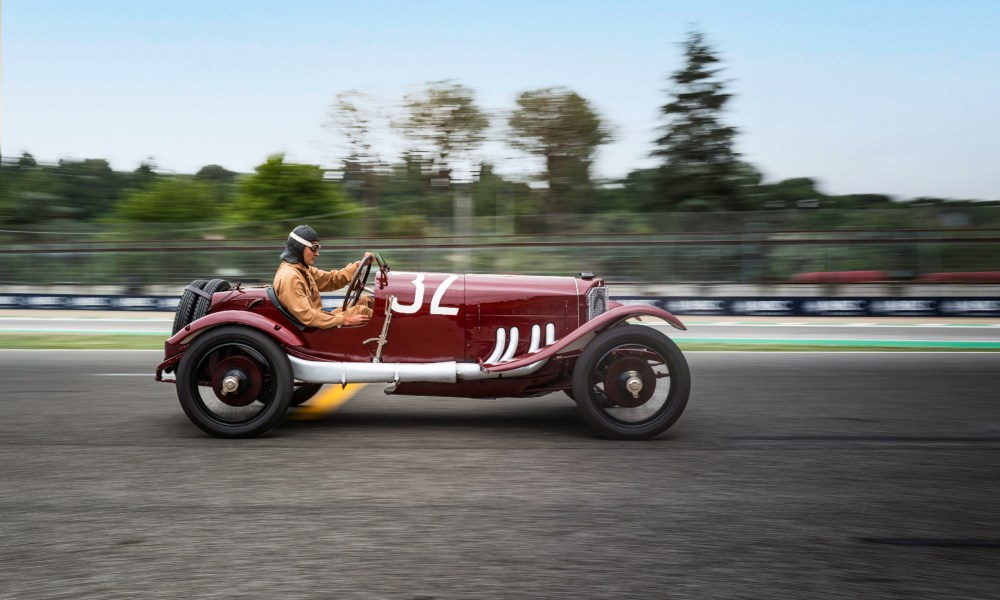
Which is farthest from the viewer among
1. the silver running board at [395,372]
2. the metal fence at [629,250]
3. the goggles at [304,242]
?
the metal fence at [629,250]

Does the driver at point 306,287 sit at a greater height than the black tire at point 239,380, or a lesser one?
greater

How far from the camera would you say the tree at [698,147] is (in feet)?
144

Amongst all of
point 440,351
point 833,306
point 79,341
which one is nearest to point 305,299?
point 440,351

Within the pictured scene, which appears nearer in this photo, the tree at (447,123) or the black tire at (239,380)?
the black tire at (239,380)

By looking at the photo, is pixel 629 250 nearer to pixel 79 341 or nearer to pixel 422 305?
pixel 79 341

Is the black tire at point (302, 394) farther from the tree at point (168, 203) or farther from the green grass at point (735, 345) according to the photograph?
the tree at point (168, 203)

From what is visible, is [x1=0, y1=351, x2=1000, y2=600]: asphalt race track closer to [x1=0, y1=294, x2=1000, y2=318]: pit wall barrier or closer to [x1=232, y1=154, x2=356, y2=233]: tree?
[x1=0, y1=294, x2=1000, y2=318]: pit wall barrier

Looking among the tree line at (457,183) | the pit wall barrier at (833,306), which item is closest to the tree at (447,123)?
the tree line at (457,183)

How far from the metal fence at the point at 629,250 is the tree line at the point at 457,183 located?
883 cm

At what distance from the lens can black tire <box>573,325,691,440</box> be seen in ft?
17.3

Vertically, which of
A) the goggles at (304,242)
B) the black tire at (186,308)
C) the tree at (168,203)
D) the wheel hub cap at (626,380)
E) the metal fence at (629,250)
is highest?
the tree at (168,203)

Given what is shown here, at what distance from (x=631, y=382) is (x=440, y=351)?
4.07 ft

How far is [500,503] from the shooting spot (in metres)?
3.98

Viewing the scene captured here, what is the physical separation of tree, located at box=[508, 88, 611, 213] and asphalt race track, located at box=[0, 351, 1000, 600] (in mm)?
31949
